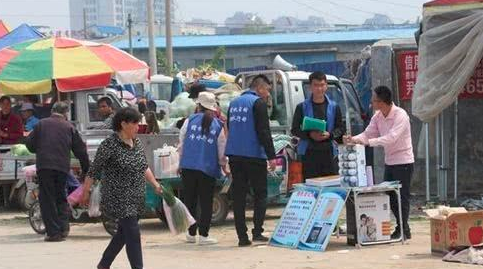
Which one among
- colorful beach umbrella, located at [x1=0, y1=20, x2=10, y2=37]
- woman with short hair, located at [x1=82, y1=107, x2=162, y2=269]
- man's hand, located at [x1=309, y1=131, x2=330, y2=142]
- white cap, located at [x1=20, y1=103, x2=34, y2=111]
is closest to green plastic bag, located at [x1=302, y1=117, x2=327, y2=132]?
man's hand, located at [x1=309, y1=131, x2=330, y2=142]

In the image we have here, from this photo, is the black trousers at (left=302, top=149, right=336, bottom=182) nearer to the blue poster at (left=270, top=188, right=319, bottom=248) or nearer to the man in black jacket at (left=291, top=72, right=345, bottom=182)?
the man in black jacket at (left=291, top=72, right=345, bottom=182)

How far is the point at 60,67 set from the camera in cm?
1673

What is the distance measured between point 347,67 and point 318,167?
10847 mm

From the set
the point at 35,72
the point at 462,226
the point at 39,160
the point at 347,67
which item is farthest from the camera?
the point at 347,67

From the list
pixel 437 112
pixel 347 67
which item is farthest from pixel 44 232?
pixel 347 67

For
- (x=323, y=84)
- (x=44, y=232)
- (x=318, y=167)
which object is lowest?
(x=44, y=232)

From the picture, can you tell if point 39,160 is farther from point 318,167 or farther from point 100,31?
point 100,31

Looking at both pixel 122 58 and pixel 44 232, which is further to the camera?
pixel 122 58

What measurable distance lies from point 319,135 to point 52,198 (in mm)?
3664

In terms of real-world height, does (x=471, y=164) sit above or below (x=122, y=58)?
below

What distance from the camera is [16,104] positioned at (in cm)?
1873

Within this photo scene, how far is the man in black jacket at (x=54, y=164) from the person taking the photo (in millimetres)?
12656

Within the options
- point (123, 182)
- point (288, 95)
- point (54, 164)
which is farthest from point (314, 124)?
point (54, 164)

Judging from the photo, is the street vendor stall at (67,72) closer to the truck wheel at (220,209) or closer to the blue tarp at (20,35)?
the truck wheel at (220,209)
